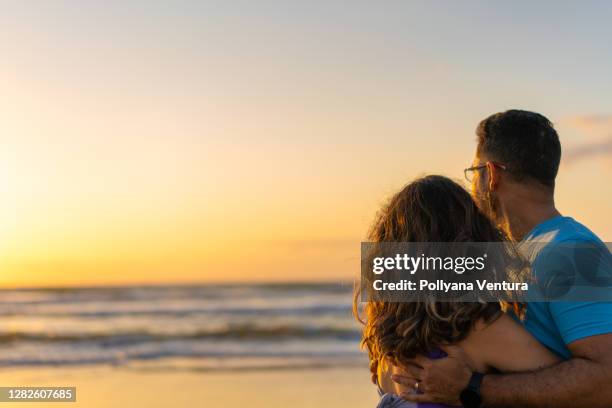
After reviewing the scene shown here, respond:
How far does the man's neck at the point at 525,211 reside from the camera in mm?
3490

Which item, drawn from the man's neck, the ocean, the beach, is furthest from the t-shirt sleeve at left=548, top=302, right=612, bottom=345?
the ocean

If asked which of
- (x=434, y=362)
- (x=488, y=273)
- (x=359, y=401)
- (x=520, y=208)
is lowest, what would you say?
(x=359, y=401)

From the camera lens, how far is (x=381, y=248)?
121 inches

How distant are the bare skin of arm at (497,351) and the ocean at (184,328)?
8.68m

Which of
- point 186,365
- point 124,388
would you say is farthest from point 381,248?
point 186,365

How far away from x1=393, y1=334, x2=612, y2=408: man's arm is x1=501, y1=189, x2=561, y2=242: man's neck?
64 centimetres

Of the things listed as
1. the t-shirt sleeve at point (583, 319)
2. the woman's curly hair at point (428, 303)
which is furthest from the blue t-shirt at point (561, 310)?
the woman's curly hair at point (428, 303)

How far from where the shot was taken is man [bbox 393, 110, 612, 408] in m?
2.98

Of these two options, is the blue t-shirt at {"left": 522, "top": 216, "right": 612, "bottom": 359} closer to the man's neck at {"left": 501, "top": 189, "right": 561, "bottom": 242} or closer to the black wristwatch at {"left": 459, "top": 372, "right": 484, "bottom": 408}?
the man's neck at {"left": 501, "top": 189, "right": 561, "bottom": 242}

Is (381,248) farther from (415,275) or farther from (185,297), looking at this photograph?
(185,297)

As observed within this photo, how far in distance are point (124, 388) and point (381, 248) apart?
6.98 m

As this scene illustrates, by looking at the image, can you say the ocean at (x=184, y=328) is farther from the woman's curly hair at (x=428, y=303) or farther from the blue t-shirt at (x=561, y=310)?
the woman's curly hair at (x=428, y=303)

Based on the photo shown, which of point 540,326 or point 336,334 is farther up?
point 540,326

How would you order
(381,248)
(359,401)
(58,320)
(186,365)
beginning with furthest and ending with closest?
1. (58,320)
2. (186,365)
3. (359,401)
4. (381,248)
